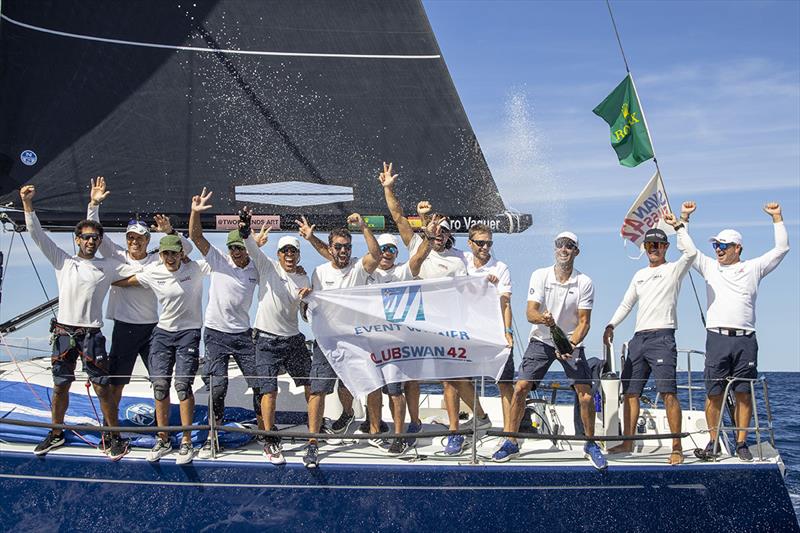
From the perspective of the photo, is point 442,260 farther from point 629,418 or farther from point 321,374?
point 629,418

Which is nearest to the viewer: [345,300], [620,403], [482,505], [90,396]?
[482,505]

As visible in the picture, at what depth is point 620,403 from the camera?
760cm

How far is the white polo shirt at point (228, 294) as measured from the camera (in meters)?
6.71

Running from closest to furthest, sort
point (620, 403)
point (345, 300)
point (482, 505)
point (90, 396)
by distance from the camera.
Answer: point (482, 505) → point (345, 300) → point (90, 396) → point (620, 403)

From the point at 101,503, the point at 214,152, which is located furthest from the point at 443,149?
the point at 101,503

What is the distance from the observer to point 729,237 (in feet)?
22.2

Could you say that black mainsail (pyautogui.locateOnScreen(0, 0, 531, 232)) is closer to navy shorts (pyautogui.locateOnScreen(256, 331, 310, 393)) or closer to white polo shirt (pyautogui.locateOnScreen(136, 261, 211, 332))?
white polo shirt (pyautogui.locateOnScreen(136, 261, 211, 332))

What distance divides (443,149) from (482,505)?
4.14 m

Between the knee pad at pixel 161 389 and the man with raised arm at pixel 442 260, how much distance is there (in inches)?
72.0

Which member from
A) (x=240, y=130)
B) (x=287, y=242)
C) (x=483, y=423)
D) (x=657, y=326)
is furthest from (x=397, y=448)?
(x=240, y=130)

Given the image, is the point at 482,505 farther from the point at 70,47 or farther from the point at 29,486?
the point at 70,47

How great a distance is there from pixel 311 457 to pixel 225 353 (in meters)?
1.06

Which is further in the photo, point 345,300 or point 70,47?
point 70,47

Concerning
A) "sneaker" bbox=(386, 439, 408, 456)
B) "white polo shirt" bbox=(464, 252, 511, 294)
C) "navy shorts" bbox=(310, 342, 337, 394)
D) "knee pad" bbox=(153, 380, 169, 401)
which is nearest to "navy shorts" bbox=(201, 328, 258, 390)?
"knee pad" bbox=(153, 380, 169, 401)
